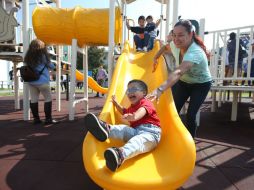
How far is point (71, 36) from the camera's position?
6.67 metres

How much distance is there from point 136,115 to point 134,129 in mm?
226

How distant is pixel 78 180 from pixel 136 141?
821 millimetres

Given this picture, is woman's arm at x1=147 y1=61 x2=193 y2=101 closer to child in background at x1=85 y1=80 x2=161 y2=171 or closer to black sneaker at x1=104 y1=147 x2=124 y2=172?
child in background at x1=85 y1=80 x2=161 y2=171

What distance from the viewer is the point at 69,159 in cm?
356

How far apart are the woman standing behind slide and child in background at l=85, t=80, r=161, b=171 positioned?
0.35 meters

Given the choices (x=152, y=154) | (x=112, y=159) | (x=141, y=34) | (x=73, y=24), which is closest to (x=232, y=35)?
(x=141, y=34)

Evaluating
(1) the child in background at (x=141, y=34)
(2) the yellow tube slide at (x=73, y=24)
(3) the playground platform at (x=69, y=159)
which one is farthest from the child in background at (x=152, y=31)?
(3) the playground platform at (x=69, y=159)

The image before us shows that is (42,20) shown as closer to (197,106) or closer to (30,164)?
(30,164)

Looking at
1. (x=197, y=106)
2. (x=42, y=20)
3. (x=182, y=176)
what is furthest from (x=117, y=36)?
(x=182, y=176)

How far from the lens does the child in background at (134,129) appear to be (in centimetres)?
253

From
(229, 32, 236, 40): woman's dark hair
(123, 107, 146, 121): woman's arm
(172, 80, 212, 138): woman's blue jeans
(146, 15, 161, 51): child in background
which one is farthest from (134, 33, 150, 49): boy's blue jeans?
(123, 107, 146, 121): woman's arm

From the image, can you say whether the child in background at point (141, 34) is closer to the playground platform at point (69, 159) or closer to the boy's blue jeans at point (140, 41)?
the boy's blue jeans at point (140, 41)

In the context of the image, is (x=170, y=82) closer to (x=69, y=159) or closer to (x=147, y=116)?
(x=147, y=116)

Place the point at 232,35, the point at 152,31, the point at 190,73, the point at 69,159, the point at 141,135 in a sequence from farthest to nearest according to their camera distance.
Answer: the point at 152,31
the point at 232,35
the point at 69,159
the point at 190,73
the point at 141,135
